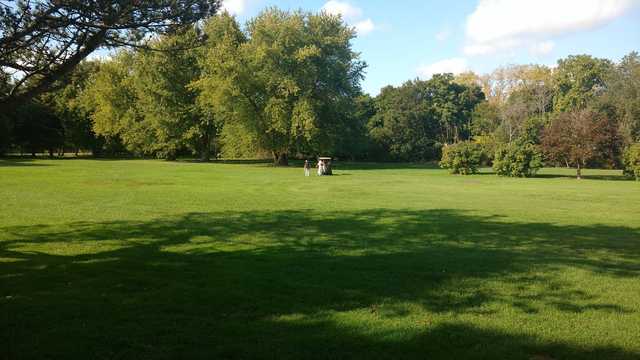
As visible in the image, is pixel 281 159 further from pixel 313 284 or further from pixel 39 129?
pixel 313 284

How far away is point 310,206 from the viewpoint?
17.6m

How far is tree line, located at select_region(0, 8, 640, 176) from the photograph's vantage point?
46062 millimetres

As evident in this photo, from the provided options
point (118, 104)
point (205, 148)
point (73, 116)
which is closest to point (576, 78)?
point (205, 148)

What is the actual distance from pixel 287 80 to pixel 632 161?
1198 inches

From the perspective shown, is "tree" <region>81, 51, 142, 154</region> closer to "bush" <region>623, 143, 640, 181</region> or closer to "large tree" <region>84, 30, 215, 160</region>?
"large tree" <region>84, 30, 215, 160</region>

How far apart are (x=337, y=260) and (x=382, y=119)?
71316 mm

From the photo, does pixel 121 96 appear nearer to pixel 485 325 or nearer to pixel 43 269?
pixel 43 269

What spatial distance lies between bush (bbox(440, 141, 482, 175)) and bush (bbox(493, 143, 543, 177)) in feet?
7.45

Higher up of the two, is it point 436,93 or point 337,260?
point 436,93

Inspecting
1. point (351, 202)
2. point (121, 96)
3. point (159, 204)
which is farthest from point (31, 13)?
point (121, 96)

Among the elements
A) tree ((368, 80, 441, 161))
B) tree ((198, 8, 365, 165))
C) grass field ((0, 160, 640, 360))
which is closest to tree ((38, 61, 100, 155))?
tree ((198, 8, 365, 165))

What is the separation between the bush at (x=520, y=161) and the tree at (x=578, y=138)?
1680mm

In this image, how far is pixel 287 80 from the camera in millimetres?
50594

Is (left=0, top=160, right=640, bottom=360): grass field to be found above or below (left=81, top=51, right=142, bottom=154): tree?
below
